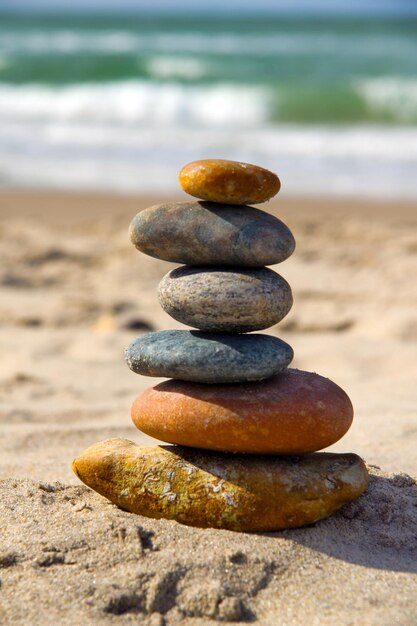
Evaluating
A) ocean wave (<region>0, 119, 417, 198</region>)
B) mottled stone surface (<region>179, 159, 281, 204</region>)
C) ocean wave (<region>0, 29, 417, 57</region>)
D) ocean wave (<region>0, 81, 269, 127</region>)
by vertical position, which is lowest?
mottled stone surface (<region>179, 159, 281, 204</region>)

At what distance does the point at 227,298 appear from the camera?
11.0 ft

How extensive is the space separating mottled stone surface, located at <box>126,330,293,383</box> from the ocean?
837cm

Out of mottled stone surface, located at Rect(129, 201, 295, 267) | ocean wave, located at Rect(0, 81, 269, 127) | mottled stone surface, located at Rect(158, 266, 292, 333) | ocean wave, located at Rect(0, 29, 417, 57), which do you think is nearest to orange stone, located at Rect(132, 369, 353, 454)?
mottled stone surface, located at Rect(158, 266, 292, 333)

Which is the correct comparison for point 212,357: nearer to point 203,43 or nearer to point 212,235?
point 212,235

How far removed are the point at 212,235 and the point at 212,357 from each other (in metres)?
0.47

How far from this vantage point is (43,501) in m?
3.44

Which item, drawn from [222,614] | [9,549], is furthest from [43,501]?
[222,614]

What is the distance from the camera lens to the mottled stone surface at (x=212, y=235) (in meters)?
3.41

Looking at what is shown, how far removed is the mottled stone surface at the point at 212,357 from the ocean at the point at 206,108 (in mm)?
8369

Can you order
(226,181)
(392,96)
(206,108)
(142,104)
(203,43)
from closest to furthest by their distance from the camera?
(226,181) < (206,108) < (392,96) < (142,104) < (203,43)

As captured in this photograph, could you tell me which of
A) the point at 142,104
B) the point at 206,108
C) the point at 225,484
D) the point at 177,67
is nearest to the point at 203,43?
the point at 177,67

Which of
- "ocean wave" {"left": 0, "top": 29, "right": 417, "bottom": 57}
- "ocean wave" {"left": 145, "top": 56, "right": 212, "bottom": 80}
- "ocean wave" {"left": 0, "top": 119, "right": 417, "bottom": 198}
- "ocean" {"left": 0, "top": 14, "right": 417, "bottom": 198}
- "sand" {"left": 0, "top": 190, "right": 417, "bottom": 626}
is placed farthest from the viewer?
"ocean wave" {"left": 0, "top": 29, "right": 417, "bottom": 57}

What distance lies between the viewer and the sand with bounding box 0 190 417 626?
2.85 m

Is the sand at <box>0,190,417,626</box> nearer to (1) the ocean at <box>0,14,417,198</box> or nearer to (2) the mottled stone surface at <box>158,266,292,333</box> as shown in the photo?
(2) the mottled stone surface at <box>158,266,292,333</box>
